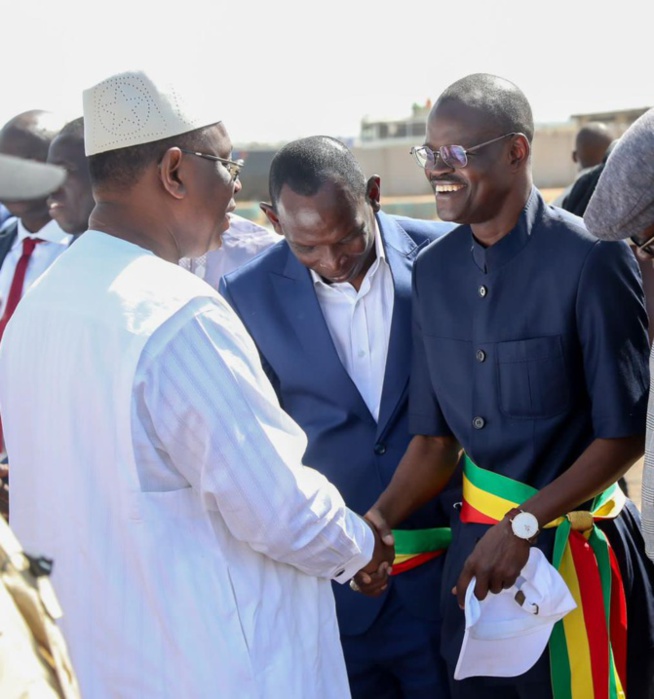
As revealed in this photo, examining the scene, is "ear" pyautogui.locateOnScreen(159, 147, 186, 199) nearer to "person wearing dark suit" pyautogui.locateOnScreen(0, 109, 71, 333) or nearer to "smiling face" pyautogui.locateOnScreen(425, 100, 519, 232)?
"smiling face" pyautogui.locateOnScreen(425, 100, 519, 232)

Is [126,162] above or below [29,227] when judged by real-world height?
above

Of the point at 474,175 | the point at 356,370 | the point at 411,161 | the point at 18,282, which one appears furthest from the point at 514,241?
the point at 411,161

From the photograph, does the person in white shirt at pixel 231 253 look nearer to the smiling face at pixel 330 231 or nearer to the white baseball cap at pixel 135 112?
the smiling face at pixel 330 231

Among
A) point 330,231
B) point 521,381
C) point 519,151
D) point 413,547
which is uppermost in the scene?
point 519,151

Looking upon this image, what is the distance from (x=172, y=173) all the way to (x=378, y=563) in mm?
1099

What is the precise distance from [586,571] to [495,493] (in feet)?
1.00

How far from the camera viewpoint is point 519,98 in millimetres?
2861

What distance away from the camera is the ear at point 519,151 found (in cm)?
277

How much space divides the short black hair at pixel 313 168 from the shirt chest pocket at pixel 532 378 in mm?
818

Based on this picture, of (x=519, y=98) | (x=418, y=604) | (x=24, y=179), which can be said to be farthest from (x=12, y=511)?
(x=519, y=98)

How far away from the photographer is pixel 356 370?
3238 millimetres

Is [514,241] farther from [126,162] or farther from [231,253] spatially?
[231,253]

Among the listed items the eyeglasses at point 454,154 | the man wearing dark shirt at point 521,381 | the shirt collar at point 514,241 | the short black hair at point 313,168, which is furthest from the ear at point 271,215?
the shirt collar at point 514,241

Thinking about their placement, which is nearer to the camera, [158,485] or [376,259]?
[158,485]
